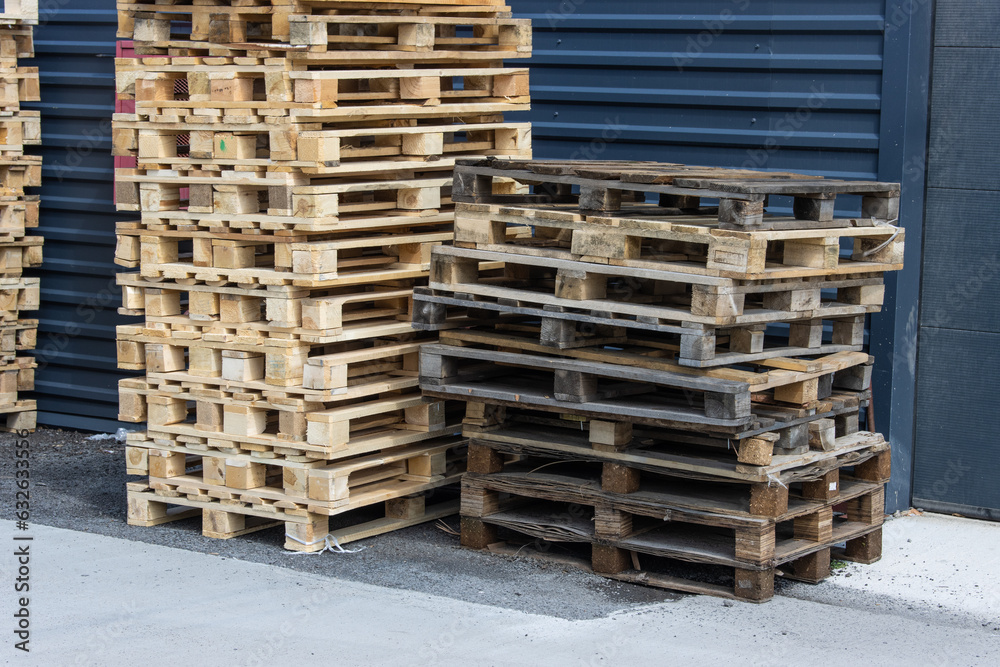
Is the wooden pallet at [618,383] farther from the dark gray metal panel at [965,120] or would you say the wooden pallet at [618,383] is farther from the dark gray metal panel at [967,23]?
the dark gray metal panel at [967,23]

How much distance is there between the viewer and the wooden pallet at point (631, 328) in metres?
6.24

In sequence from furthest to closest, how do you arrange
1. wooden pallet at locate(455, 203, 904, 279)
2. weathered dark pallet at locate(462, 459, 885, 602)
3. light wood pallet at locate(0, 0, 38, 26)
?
light wood pallet at locate(0, 0, 38, 26) → weathered dark pallet at locate(462, 459, 885, 602) → wooden pallet at locate(455, 203, 904, 279)

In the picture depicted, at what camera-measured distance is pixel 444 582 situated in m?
6.82

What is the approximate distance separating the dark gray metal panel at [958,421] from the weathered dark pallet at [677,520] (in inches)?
36.4

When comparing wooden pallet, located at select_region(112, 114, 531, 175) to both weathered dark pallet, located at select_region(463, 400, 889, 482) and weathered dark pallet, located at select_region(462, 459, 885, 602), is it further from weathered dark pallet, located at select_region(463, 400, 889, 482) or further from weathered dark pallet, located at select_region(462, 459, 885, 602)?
weathered dark pallet, located at select_region(462, 459, 885, 602)

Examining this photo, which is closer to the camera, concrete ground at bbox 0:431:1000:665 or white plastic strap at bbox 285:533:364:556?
concrete ground at bbox 0:431:1000:665

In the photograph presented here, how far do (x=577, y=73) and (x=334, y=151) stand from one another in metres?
2.56

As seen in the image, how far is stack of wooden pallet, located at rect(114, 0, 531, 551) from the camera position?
23.4 feet

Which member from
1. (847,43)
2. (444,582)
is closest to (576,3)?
(847,43)

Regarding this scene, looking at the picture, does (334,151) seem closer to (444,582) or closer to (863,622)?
(444,582)

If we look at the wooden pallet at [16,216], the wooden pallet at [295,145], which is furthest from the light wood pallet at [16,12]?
the wooden pallet at [295,145]

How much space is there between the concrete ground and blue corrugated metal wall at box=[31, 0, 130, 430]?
305 cm

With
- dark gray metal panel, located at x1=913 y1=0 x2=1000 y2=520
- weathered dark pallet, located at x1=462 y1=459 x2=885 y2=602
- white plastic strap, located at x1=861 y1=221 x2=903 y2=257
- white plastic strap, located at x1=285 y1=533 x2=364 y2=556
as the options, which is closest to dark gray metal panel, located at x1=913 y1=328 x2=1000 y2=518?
dark gray metal panel, located at x1=913 y1=0 x2=1000 y2=520

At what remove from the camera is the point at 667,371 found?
6.46m
